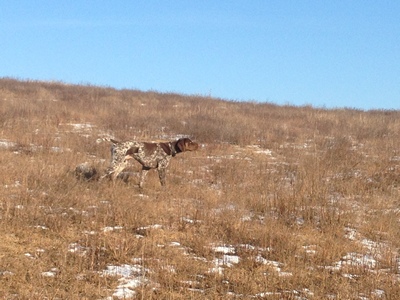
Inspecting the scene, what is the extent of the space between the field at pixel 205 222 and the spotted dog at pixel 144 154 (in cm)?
41

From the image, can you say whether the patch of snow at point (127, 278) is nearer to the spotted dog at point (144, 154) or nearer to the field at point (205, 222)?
the field at point (205, 222)

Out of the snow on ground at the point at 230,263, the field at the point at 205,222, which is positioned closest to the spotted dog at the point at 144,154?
the field at the point at 205,222

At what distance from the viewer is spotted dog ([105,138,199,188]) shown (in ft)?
29.1

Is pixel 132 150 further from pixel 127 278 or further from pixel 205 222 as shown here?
pixel 127 278

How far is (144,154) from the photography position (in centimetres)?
907

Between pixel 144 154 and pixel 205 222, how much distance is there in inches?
121

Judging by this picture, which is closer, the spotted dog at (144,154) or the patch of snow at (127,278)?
the patch of snow at (127,278)

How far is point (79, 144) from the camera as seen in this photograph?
40.3 feet

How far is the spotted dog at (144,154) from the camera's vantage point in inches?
349

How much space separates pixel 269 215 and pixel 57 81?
22.0m

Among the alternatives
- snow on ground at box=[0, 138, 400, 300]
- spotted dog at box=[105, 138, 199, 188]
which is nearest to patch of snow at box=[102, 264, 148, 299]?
snow on ground at box=[0, 138, 400, 300]

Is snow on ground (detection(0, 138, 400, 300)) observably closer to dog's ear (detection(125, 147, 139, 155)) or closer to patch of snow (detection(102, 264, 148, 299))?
patch of snow (detection(102, 264, 148, 299))

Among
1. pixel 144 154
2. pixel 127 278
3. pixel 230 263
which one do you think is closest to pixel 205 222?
pixel 230 263

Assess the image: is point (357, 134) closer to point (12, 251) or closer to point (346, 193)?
point (346, 193)
